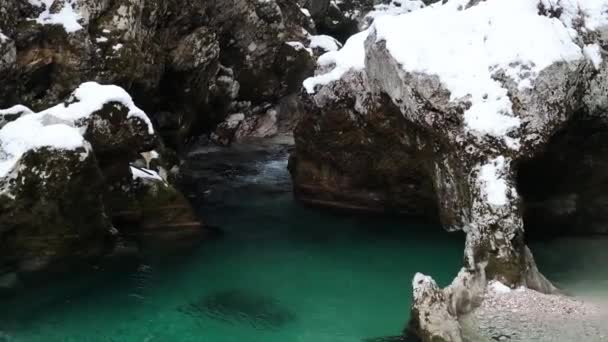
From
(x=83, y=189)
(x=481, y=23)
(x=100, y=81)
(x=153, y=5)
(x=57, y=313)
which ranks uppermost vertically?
(x=153, y=5)

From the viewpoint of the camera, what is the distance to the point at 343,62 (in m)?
19.8

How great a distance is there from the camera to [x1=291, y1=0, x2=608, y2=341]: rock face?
38.4 ft

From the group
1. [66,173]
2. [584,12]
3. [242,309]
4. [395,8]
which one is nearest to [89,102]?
[66,173]

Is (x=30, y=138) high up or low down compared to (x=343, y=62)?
down

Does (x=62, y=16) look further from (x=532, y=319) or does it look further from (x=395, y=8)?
(x=395, y=8)

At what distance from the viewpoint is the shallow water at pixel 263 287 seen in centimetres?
1238

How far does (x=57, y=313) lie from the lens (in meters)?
12.9

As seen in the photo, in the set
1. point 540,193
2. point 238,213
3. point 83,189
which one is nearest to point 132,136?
point 83,189

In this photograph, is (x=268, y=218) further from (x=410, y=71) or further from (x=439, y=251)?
(x=410, y=71)

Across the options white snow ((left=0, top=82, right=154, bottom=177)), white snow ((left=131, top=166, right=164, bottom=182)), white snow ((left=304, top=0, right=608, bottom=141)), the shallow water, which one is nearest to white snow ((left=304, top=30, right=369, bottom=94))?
white snow ((left=304, top=0, right=608, bottom=141))

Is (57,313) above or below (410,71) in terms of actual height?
below

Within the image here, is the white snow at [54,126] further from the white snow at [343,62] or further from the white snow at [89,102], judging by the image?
the white snow at [343,62]

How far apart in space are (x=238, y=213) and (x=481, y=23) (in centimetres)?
1049

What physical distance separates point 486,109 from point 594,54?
12.7ft
